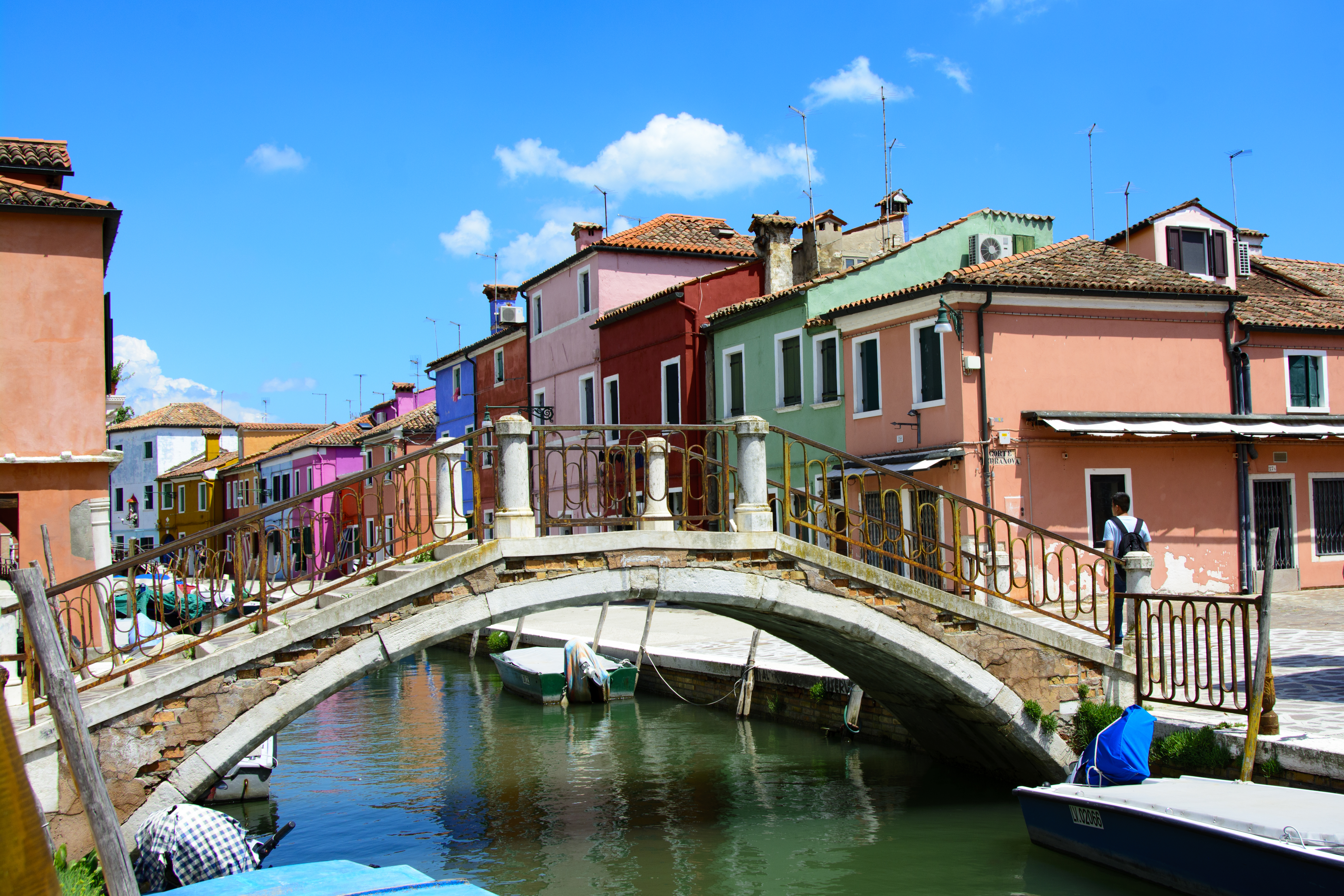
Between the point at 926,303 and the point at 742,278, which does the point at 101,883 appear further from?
the point at 742,278

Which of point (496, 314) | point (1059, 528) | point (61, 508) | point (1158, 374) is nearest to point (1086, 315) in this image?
point (1158, 374)

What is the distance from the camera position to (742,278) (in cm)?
2325

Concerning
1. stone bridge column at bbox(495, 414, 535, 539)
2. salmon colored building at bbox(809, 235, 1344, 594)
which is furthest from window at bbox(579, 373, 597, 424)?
stone bridge column at bbox(495, 414, 535, 539)

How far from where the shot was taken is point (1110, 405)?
18016 millimetres

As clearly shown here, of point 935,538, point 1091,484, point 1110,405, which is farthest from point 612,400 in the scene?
point 935,538

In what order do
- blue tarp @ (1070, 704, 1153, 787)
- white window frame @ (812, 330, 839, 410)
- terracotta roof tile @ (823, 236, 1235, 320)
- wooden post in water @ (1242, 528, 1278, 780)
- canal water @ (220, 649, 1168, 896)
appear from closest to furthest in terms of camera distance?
1. wooden post in water @ (1242, 528, 1278, 780)
2. blue tarp @ (1070, 704, 1153, 787)
3. canal water @ (220, 649, 1168, 896)
4. terracotta roof tile @ (823, 236, 1235, 320)
5. white window frame @ (812, 330, 839, 410)

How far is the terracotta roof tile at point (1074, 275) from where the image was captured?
17.2 meters

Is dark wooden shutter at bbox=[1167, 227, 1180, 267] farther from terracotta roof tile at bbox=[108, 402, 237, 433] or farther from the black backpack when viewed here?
terracotta roof tile at bbox=[108, 402, 237, 433]

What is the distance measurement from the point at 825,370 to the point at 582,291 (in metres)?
9.09

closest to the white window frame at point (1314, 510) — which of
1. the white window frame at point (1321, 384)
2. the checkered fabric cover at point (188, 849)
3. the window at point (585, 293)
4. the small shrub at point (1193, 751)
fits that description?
the white window frame at point (1321, 384)

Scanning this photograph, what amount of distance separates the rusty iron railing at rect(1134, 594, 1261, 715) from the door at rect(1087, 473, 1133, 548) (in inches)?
245

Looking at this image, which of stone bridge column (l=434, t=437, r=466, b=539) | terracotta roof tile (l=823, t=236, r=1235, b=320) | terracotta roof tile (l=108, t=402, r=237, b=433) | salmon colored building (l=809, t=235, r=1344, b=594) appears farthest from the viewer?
terracotta roof tile (l=108, t=402, r=237, b=433)

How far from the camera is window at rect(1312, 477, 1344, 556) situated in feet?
62.5

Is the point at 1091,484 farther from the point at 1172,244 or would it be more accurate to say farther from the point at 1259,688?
the point at 1259,688
